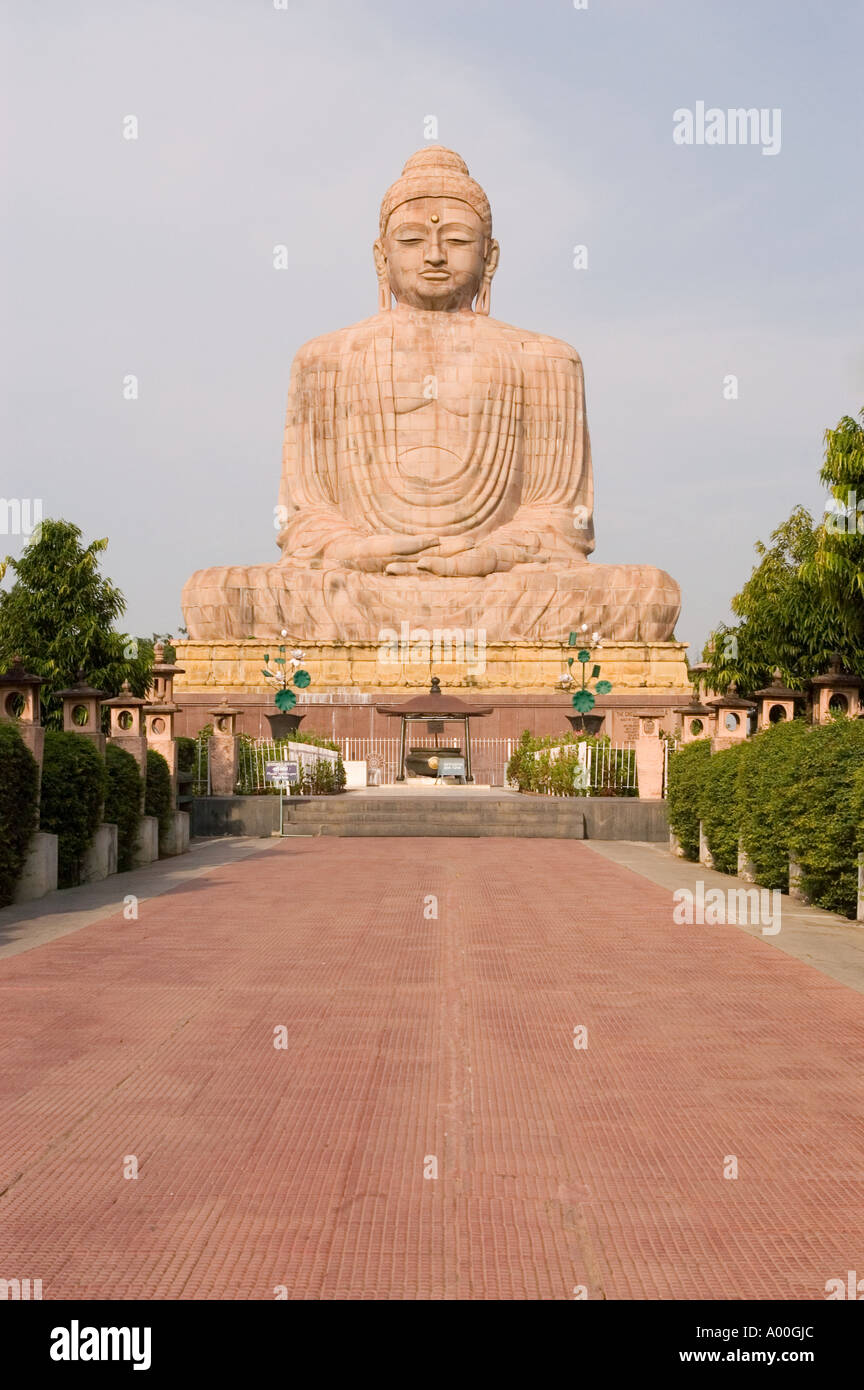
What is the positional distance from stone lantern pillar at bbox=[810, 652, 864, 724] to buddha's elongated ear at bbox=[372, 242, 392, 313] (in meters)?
25.7

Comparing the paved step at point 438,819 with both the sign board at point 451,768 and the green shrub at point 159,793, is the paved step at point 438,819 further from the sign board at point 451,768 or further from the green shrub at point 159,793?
the sign board at point 451,768

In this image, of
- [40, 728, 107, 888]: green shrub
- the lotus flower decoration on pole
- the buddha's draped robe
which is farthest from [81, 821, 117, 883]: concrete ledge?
the buddha's draped robe

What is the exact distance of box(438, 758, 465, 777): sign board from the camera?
2994 centimetres

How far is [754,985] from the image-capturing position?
749 cm

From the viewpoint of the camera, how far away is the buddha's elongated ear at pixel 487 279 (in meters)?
36.6

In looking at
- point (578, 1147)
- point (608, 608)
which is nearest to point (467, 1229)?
point (578, 1147)

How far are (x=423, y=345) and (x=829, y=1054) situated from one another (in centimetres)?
3178

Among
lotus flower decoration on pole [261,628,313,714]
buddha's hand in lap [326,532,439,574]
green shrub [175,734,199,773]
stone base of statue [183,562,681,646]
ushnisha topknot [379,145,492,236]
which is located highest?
ushnisha topknot [379,145,492,236]

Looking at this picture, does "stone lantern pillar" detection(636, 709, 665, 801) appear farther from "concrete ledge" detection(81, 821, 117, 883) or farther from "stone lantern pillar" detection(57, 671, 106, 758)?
"concrete ledge" detection(81, 821, 117, 883)

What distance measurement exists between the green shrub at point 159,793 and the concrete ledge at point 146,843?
23 cm

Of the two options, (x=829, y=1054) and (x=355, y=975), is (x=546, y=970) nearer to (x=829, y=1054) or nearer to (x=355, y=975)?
(x=355, y=975)

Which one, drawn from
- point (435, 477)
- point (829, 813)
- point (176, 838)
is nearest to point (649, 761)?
point (176, 838)

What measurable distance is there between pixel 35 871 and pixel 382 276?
28.4 metres

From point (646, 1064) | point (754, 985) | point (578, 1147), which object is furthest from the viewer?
point (754, 985)
